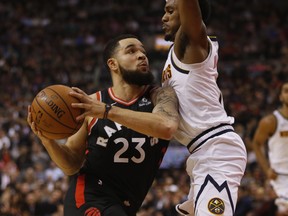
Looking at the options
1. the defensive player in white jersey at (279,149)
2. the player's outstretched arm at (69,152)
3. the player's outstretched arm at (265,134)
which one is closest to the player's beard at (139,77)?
the player's outstretched arm at (69,152)

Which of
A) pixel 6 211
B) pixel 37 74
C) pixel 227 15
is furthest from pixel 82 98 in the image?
pixel 227 15

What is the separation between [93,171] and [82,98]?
0.88 metres

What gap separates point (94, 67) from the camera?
70.9ft

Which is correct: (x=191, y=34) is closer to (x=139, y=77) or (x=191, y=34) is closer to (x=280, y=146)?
(x=139, y=77)

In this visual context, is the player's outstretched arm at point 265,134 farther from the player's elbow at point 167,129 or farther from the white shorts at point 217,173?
the player's elbow at point 167,129

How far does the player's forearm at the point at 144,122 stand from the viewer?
4211mm

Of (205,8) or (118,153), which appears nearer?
(118,153)

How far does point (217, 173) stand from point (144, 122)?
0.70 metres

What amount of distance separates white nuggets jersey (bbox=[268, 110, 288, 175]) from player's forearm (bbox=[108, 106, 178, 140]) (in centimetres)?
383

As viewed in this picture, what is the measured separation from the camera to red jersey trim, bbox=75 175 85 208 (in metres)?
4.77

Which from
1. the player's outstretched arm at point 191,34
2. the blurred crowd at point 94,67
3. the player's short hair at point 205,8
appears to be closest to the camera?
the player's outstretched arm at point 191,34

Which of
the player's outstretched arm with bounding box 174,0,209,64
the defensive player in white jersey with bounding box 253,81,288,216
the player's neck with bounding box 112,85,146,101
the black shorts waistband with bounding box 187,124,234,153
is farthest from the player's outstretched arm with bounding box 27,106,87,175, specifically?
the defensive player in white jersey with bounding box 253,81,288,216

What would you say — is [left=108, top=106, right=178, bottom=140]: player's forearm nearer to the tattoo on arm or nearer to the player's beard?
the tattoo on arm

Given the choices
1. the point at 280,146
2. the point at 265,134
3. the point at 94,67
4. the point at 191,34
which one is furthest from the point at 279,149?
the point at 94,67
